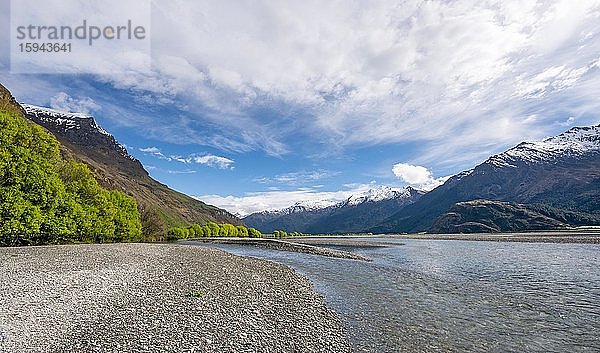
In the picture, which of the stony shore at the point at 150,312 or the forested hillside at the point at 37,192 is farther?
the forested hillside at the point at 37,192

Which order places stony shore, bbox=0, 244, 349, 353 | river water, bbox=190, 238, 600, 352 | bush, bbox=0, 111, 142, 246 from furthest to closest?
1. bush, bbox=0, 111, 142, 246
2. river water, bbox=190, 238, 600, 352
3. stony shore, bbox=0, 244, 349, 353

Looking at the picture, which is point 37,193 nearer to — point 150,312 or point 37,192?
point 37,192

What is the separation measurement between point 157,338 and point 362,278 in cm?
2488

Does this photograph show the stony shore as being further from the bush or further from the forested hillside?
the bush

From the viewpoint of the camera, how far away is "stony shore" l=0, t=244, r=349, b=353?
1438 cm

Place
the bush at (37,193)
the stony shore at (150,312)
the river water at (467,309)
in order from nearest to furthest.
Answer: the stony shore at (150,312)
the river water at (467,309)
the bush at (37,193)

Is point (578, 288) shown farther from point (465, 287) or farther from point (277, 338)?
point (277, 338)

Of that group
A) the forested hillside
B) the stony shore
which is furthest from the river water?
the forested hillside

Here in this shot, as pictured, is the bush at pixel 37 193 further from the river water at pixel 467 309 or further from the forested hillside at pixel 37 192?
the river water at pixel 467 309

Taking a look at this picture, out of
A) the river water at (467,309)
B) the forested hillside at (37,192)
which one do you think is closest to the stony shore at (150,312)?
the river water at (467,309)

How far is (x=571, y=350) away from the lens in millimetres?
16125

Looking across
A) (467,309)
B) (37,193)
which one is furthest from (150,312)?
(37,193)

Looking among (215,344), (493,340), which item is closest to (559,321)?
(493,340)

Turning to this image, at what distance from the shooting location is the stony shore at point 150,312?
566 inches
